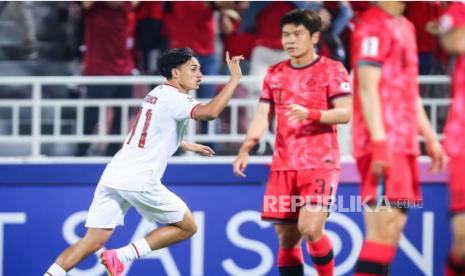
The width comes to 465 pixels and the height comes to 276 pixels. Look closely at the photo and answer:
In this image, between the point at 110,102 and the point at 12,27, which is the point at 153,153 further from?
the point at 12,27

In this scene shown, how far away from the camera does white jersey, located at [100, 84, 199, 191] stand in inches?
428

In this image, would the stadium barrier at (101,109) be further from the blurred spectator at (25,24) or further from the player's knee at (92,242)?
the player's knee at (92,242)

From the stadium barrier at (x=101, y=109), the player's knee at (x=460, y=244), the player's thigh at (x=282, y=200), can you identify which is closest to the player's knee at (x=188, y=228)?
the player's thigh at (x=282, y=200)

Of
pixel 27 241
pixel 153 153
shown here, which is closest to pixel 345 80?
pixel 153 153

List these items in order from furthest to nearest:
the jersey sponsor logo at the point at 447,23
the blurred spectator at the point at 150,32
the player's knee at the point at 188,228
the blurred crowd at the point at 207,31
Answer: the blurred spectator at the point at 150,32 < the blurred crowd at the point at 207,31 < the player's knee at the point at 188,228 < the jersey sponsor logo at the point at 447,23

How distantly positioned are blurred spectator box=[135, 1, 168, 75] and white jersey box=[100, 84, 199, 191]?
2855mm

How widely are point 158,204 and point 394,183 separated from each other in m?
2.59

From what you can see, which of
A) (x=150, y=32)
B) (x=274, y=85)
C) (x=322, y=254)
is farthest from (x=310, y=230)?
(x=150, y=32)

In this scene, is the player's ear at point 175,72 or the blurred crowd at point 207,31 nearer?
the player's ear at point 175,72

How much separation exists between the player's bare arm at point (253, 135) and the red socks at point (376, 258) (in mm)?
1601

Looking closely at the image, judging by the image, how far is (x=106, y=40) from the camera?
44.1ft

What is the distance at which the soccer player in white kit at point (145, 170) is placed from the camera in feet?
35.7

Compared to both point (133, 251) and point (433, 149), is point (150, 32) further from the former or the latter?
point (433, 149)

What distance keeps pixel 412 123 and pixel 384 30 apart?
618 millimetres
